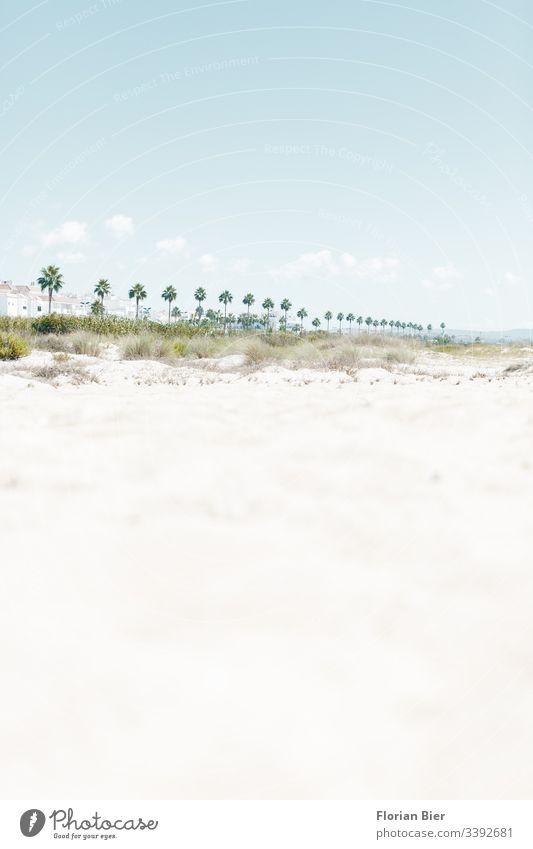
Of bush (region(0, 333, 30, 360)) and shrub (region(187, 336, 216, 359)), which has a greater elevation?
shrub (region(187, 336, 216, 359))

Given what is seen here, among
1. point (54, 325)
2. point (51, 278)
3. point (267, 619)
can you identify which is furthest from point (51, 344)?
point (51, 278)

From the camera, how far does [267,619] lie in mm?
2148

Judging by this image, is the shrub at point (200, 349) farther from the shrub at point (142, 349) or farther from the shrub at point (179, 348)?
the shrub at point (142, 349)

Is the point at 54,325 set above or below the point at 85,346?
above

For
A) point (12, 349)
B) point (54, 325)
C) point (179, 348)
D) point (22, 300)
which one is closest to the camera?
point (12, 349)

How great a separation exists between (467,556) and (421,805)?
1289mm

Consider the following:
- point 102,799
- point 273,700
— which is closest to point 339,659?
point 273,700

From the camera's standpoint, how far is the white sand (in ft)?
4.94

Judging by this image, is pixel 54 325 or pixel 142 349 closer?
pixel 142 349

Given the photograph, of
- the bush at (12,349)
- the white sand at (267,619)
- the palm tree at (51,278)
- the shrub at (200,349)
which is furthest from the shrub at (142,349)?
the palm tree at (51,278)

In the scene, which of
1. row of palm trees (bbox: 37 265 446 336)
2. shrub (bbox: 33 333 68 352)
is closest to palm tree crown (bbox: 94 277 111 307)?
row of palm trees (bbox: 37 265 446 336)

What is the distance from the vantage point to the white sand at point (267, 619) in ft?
4.94

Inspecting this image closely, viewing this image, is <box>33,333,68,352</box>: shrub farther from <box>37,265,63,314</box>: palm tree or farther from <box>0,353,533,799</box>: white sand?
<box>37,265,63,314</box>: palm tree

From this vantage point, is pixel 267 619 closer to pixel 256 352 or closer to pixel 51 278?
pixel 256 352
